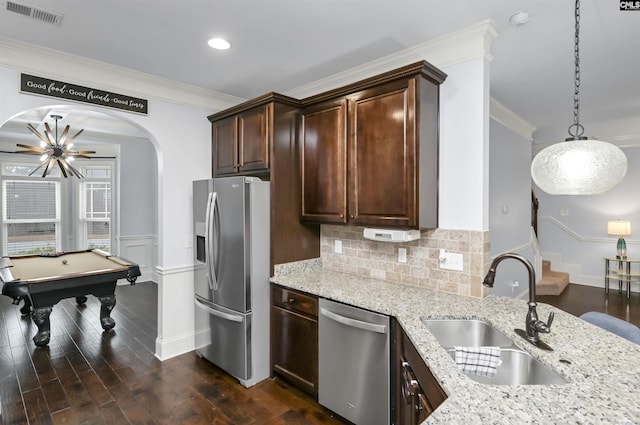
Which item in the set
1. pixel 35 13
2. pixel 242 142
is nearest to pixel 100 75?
pixel 35 13

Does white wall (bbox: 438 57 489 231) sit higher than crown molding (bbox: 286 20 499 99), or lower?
lower

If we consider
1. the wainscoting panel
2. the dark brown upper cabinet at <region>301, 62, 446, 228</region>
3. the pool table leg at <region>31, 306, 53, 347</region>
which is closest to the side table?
the dark brown upper cabinet at <region>301, 62, 446, 228</region>

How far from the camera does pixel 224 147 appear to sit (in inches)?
136

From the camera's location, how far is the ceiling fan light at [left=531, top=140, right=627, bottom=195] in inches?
56.7

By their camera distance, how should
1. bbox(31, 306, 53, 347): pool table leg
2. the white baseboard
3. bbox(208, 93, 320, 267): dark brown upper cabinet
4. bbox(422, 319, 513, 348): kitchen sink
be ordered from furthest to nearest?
bbox(31, 306, 53, 347): pool table leg < the white baseboard < bbox(208, 93, 320, 267): dark brown upper cabinet < bbox(422, 319, 513, 348): kitchen sink

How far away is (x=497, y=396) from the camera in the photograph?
42.9 inches

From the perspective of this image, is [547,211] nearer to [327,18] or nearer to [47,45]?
[327,18]

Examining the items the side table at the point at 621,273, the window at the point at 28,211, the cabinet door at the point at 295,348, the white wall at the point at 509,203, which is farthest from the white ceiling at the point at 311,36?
the window at the point at 28,211

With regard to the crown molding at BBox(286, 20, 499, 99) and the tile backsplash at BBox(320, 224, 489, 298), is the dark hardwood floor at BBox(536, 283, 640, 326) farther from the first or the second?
the crown molding at BBox(286, 20, 499, 99)

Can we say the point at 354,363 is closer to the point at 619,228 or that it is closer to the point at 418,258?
the point at 418,258

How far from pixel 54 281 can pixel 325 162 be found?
3.05 m

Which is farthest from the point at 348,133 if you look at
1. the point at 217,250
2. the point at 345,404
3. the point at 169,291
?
the point at 169,291

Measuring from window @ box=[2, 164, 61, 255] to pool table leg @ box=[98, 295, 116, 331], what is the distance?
3225 mm

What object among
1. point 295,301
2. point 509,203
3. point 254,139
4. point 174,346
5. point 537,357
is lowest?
point 174,346
